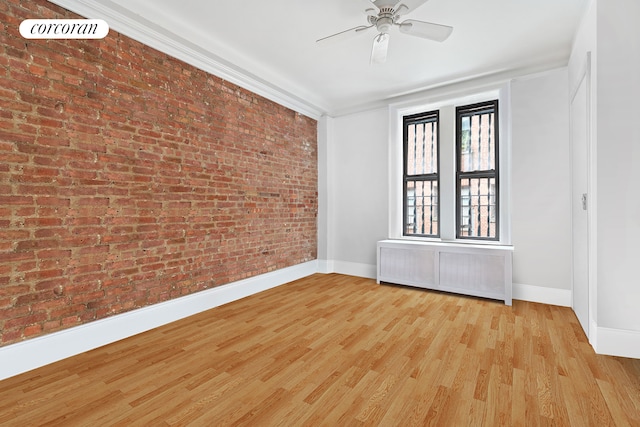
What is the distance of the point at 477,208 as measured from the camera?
4.45 metres

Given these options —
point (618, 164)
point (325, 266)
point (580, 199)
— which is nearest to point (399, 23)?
point (618, 164)

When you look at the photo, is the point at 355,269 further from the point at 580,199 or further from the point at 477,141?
the point at 580,199

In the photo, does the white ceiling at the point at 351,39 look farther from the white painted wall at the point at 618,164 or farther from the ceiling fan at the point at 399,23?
the white painted wall at the point at 618,164

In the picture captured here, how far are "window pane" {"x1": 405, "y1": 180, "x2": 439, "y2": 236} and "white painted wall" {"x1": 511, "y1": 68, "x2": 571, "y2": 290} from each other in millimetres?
1130

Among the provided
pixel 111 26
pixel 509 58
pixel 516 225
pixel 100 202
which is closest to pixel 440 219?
pixel 516 225

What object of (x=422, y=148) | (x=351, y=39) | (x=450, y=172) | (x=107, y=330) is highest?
(x=351, y=39)

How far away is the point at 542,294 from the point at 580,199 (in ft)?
4.47

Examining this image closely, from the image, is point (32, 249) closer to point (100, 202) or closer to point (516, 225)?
point (100, 202)

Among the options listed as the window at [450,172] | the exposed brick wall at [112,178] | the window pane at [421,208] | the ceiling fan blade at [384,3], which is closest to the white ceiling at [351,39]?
the ceiling fan blade at [384,3]

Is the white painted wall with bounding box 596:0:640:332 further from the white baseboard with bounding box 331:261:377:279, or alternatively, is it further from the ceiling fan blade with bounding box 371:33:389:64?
the white baseboard with bounding box 331:261:377:279

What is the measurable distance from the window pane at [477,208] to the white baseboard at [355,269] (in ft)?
5.05

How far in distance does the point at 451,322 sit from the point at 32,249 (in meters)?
3.73

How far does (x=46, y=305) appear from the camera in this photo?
2283 mm

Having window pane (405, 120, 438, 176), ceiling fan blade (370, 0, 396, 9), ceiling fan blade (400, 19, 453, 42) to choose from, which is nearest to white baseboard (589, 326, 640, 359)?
ceiling fan blade (400, 19, 453, 42)
